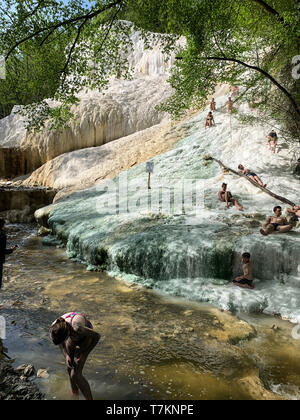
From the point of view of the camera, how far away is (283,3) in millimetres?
8148

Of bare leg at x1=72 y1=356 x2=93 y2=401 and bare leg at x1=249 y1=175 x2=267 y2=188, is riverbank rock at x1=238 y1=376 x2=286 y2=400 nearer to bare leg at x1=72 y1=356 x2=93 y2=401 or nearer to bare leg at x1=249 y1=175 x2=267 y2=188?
bare leg at x1=72 y1=356 x2=93 y2=401

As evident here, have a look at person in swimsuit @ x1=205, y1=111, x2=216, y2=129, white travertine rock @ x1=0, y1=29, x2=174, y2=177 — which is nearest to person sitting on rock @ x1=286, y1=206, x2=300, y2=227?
Answer: person in swimsuit @ x1=205, y1=111, x2=216, y2=129

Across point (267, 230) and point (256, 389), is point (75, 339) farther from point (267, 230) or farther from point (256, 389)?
point (267, 230)

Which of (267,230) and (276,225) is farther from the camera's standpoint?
(276,225)

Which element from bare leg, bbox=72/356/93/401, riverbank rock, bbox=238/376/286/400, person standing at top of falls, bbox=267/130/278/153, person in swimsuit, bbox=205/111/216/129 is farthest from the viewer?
person in swimsuit, bbox=205/111/216/129

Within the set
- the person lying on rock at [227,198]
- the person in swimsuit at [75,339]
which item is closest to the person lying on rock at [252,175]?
the person lying on rock at [227,198]

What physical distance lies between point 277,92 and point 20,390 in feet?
40.7

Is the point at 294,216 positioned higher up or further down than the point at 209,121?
further down

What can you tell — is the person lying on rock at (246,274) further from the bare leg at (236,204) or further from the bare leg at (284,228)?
the bare leg at (236,204)

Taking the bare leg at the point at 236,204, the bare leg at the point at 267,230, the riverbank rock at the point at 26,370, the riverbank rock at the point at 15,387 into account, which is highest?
the bare leg at the point at 236,204

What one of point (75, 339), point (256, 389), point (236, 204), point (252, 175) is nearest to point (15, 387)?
point (75, 339)

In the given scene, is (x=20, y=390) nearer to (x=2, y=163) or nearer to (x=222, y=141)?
(x=222, y=141)

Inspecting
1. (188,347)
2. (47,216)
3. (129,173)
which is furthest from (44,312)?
(129,173)

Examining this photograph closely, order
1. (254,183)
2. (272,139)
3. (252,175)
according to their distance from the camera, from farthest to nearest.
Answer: (272,139) < (252,175) < (254,183)
